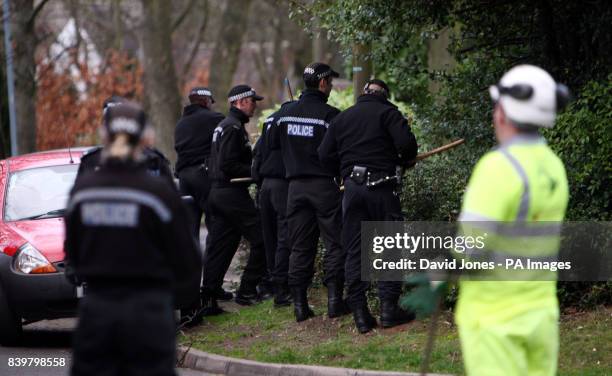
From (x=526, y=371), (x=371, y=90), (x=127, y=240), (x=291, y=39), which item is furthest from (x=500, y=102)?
(x=291, y=39)

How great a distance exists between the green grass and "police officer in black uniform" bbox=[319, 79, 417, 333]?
0.27 m

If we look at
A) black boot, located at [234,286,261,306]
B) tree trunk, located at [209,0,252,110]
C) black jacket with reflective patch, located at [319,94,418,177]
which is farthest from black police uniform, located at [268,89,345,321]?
tree trunk, located at [209,0,252,110]

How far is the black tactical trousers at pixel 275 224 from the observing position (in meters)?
11.3

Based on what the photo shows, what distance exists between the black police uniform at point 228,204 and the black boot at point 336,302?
1492 mm

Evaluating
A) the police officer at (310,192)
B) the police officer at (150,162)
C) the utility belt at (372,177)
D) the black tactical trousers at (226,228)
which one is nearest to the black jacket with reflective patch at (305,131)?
the police officer at (310,192)

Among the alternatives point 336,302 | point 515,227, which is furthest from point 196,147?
point 515,227

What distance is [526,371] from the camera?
5055 mm

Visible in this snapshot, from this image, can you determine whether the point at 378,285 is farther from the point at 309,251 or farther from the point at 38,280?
the point at 38,280

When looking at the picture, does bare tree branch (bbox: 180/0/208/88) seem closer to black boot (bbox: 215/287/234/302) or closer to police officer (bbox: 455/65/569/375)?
black boot (bbox: 215/287/234/302)

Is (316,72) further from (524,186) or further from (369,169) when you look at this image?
(524,186)

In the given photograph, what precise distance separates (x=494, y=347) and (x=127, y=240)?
1.57m

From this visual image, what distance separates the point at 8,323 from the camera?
10.1 m

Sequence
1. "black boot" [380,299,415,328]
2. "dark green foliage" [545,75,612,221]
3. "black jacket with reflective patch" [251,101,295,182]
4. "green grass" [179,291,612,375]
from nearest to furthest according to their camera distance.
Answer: "green grass" [179,291,612,375] < "black boot" [380,299,415,328] < "dark green foliage" [545,75,612,221] < "black jacket with reflective patch" [251,101,295,182]

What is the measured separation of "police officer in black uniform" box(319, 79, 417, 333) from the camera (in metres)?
9.60
